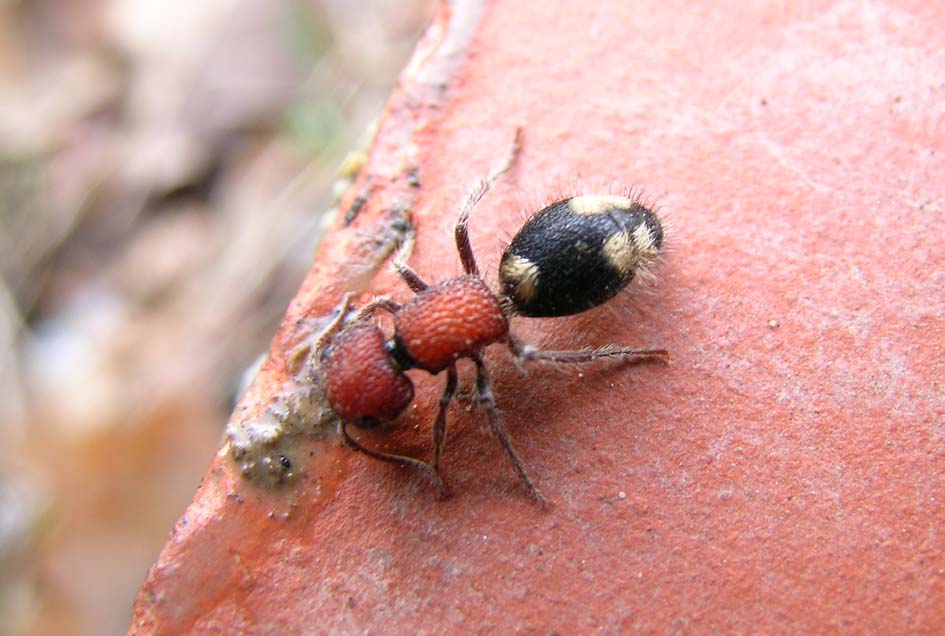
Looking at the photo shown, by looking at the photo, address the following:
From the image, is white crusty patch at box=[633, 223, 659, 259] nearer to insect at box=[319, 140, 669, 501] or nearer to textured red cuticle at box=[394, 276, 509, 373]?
insect at box=[319, 140, 669, 501]

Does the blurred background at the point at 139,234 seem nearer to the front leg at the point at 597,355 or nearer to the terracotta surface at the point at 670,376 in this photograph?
the terracotta surface at the point at 670,376

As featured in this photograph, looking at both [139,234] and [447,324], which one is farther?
[139,234]

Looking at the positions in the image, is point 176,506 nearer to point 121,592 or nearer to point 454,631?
point 121,592

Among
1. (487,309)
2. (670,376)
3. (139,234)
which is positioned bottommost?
(139,234)

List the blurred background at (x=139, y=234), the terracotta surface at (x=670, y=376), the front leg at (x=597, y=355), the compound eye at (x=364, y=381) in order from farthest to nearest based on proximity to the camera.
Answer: the blurred background at (x=139, y=234) < the front leg at (x=597, y=355) < the compound eye at (x=364, y=381) < the terracotta surface at (x=670, y=376)

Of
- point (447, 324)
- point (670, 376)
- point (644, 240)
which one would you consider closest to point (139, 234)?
point (447, 324)

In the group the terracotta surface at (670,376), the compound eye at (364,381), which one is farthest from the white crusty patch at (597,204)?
the compound eye at (364,381)

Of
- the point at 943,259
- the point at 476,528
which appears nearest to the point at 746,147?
the point at 943,259

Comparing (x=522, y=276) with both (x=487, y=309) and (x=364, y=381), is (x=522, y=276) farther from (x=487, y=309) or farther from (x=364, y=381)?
(x=364, y=381)
